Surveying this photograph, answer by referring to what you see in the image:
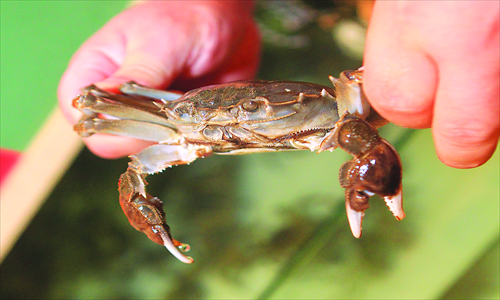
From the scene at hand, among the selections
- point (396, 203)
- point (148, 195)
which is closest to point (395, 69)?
point (396, 203)

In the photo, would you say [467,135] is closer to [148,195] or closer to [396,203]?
[396,203]

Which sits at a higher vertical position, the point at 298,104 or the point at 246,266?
the point at 298,104

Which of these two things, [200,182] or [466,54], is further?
[200,182]

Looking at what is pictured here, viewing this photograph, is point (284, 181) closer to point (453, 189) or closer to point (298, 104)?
point (453, 189)

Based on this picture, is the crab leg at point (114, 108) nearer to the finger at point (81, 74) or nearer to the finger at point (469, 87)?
the finger at point (81, 74)

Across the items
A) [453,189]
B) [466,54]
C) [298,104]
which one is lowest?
[453,189]

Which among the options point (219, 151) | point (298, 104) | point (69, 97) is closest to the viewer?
point (298, 104)

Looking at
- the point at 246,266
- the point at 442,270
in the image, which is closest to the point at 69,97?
the point at 246,266

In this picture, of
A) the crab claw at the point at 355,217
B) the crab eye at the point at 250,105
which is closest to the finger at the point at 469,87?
the crab claw at the point at 355,217
